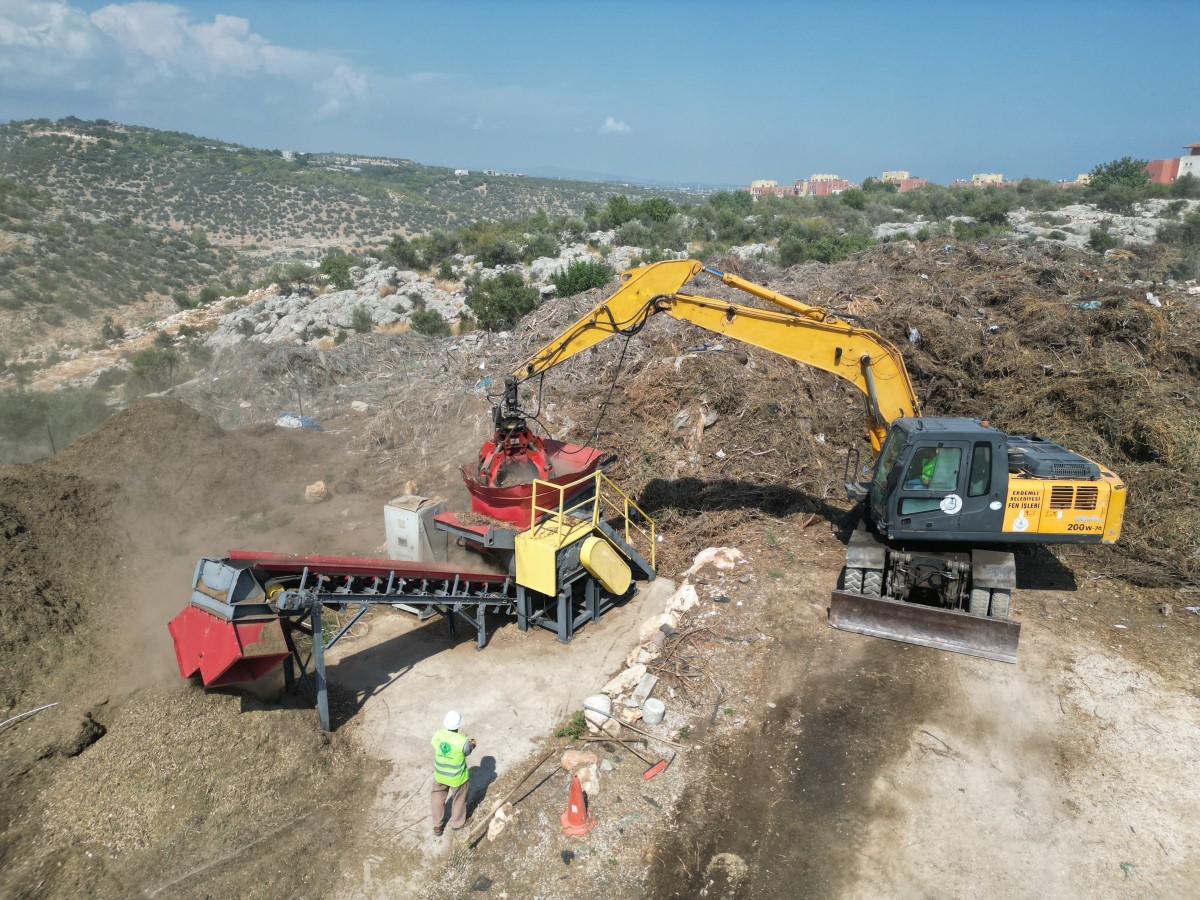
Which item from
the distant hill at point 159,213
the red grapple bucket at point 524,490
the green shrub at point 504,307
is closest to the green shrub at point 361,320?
the green shrub at point 504,307

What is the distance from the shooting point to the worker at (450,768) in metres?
6.31

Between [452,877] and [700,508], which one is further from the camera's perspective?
[700,508]

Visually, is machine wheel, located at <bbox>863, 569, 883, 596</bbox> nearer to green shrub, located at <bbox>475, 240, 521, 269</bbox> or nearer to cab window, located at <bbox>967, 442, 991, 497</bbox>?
cab window, located at <bbox>967, 442, 991, 497</bbox>

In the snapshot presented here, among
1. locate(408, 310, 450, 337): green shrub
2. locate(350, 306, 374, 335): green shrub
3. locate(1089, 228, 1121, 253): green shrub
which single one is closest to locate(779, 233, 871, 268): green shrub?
locate(1089, 228, 1121, 253): green shrub

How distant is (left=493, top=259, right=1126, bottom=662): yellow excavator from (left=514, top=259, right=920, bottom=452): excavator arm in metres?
0.02

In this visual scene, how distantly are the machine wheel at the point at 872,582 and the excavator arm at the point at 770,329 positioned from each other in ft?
7.12

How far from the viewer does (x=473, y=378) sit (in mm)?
19359

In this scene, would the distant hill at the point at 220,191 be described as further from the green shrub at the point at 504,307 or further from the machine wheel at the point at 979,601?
the machine wheel at the point at 979,601

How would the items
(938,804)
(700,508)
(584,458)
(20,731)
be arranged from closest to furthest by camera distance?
(938,804)
(20,731)
(584,458)
(700,508)

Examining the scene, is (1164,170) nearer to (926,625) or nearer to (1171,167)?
(1171,167)

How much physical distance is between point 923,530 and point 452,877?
21.8 ft

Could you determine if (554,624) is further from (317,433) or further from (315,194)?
(315,194)

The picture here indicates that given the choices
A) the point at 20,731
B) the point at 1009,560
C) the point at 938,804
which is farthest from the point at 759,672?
the point at 20,731

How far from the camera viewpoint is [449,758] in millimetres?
6316
